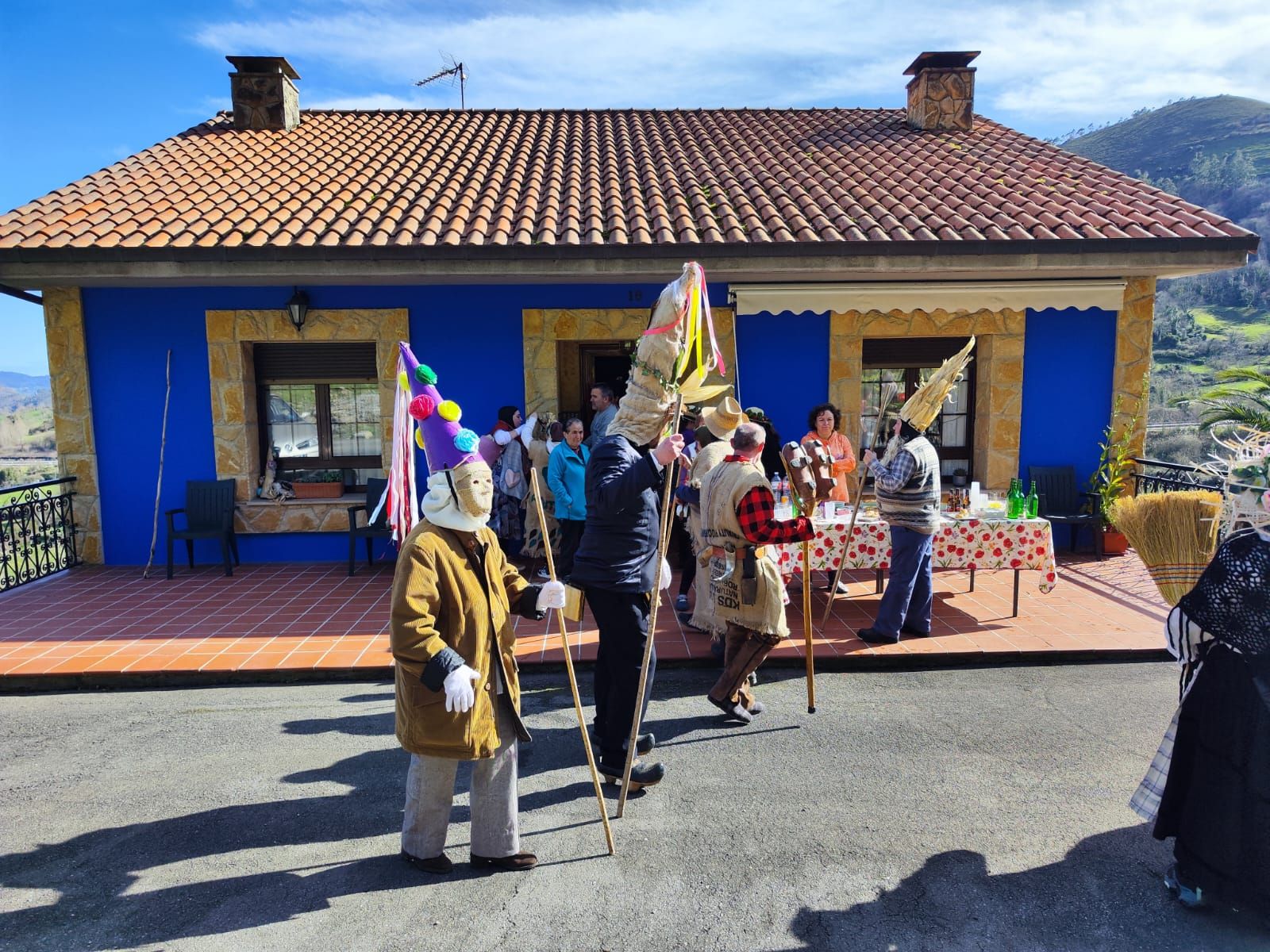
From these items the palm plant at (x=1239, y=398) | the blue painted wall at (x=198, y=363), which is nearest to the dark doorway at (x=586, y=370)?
the blue painted wall at (x=198, y=363)

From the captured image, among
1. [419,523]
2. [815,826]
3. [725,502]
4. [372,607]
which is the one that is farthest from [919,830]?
[372,607]

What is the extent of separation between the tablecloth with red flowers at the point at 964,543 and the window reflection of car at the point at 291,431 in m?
5.59

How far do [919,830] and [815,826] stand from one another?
0.44m

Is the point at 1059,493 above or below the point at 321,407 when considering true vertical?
below

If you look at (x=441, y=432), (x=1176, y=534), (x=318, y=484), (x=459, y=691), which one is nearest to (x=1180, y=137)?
(x=318, y=484)

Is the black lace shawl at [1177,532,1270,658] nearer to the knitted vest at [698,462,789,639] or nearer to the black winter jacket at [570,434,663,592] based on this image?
the knitted vest at [698,462,789,639]

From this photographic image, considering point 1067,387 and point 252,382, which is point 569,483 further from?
point 1067,387

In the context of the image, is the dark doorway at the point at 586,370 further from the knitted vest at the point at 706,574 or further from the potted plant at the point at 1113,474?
the potted plant at the point at 1113,474

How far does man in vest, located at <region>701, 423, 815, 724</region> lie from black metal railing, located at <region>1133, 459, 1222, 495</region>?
569cm

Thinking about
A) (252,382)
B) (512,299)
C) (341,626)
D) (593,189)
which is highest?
(593,189)

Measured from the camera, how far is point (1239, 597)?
8.57 ft

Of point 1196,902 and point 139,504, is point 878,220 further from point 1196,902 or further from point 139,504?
point 139,504

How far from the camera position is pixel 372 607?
6.71 meters

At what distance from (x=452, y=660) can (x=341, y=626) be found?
3822 millimetres
